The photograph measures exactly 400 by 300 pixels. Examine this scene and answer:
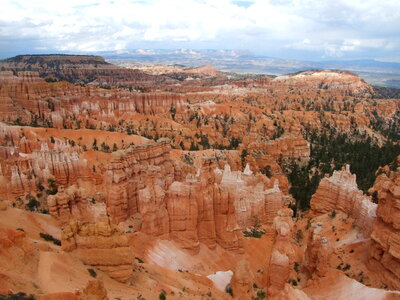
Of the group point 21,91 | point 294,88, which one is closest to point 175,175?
point 21,91

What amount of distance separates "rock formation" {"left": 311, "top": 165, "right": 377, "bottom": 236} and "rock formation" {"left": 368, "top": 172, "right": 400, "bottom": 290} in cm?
270

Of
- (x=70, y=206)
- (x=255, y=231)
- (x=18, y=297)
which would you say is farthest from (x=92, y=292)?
(x=255, y=231)

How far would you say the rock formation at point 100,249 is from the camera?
13312 millimetres

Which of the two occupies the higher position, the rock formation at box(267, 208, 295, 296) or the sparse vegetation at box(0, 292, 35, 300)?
the sparse vegetation at box(0, 292, 35, 300)

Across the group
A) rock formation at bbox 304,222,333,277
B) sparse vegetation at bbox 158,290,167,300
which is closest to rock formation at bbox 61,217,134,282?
sparse vegetation at bbox 158,290,167,300

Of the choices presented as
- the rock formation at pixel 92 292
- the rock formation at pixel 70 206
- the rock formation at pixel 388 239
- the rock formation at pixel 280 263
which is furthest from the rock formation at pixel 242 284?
the rock formation at pixel 70 206

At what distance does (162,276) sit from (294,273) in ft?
25.0

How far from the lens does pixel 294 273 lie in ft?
61.6

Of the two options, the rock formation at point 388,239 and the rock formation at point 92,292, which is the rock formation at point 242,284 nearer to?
the rock formation at point 388,239

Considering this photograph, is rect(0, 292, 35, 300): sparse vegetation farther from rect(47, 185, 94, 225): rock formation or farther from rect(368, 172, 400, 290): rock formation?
rect(368, 172, 400, 290): rock formation

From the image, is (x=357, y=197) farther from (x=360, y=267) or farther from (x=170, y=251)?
(x=170, y=251)

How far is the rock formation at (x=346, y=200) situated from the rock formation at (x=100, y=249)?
15187 mm

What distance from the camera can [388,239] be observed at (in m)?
17.3

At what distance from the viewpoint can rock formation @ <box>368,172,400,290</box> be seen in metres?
16.9
